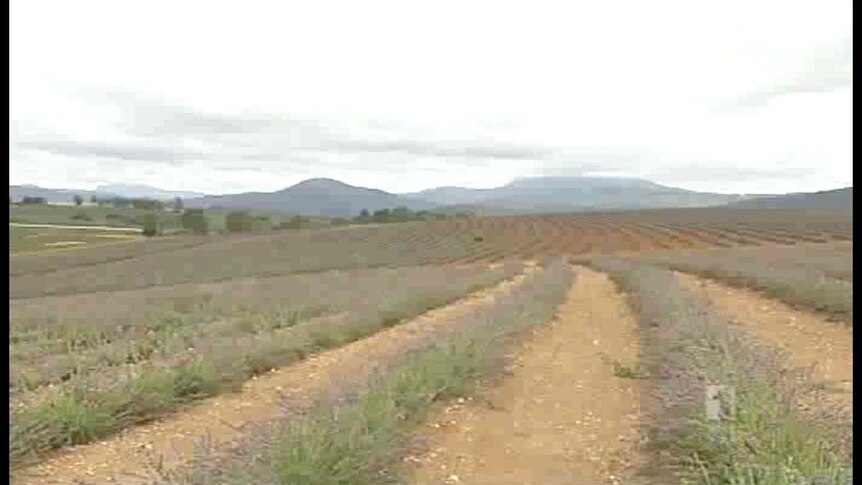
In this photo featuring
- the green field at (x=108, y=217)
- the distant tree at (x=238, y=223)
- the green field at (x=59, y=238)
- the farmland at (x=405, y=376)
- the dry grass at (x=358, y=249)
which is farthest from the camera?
the green field at (x=108, y=217)

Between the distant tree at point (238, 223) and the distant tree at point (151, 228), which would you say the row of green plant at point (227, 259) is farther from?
the distant tree at point (238, 223)

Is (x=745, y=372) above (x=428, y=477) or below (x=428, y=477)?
above

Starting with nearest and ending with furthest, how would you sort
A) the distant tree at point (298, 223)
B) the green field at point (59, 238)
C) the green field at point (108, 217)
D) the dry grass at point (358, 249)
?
the dry grass at point (358, 249) → the green field at point (59, 238) → the distant tree at point (298, 223) → the green field at point (108, 217)

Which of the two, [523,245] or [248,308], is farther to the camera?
[523,245]

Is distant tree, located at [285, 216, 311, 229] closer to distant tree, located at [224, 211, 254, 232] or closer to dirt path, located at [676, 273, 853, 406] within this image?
distant tree, located at [224, 211, 254, 232]

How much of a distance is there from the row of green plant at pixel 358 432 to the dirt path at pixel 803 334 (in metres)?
3.35

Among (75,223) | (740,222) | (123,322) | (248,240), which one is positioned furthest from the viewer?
(75,223)

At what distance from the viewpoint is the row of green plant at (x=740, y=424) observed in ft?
14.7

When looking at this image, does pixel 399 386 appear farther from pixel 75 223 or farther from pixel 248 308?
pixel 75 223

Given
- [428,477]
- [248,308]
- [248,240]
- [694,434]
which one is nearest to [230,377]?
[428,477]

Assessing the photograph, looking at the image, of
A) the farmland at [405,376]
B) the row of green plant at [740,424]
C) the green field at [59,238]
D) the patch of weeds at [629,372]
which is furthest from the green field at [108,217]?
the row of green plant at [740,424]

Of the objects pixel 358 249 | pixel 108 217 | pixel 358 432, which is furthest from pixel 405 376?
pixel 108 217

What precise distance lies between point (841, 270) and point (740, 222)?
6264 cm

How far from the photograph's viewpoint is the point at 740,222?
269 ft
